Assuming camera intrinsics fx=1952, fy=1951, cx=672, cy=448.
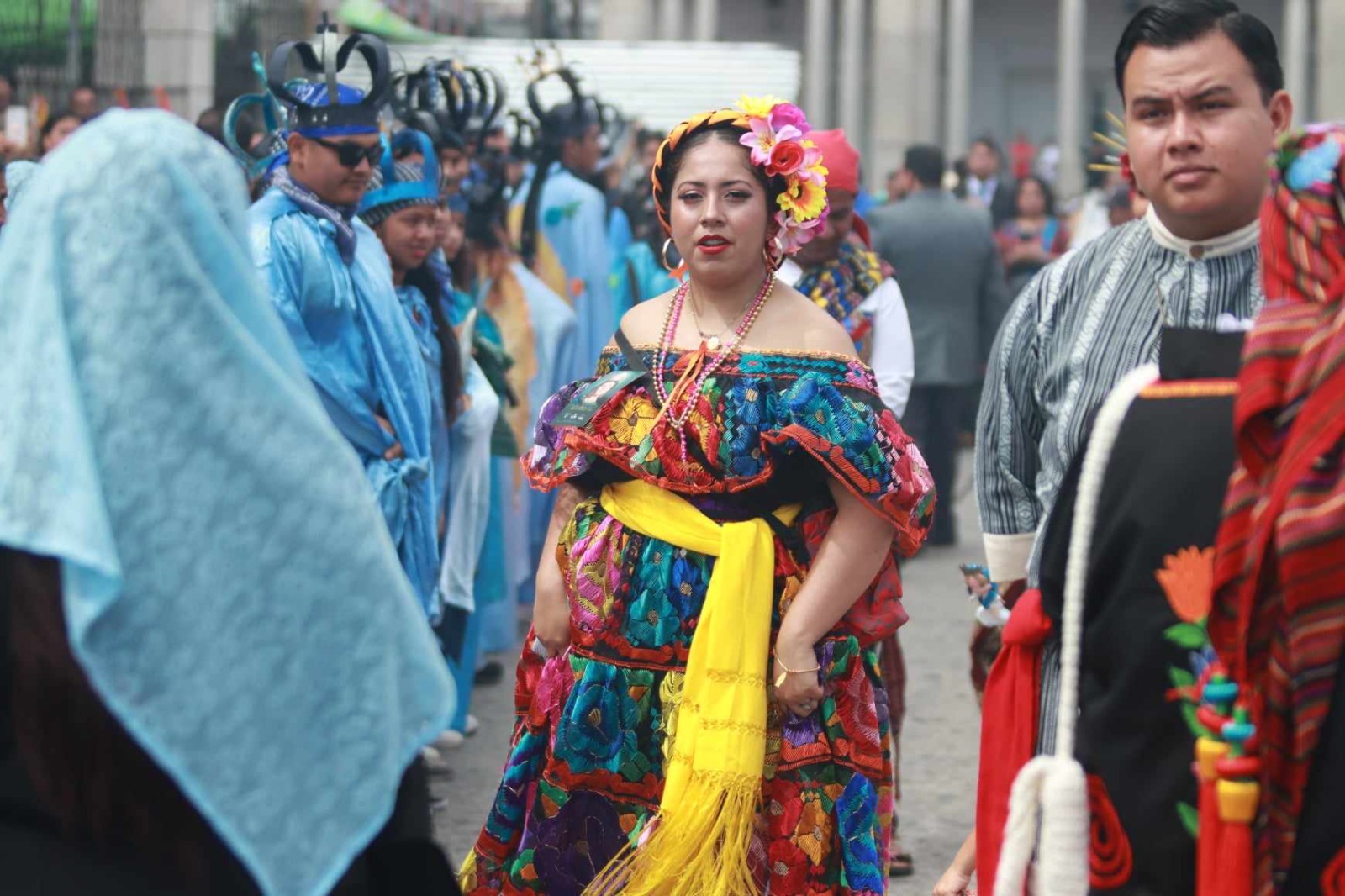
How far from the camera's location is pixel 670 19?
54125 millimetres

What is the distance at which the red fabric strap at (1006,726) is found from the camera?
293 cm

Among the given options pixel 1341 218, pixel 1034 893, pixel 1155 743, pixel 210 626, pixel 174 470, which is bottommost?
pixel 1034 893

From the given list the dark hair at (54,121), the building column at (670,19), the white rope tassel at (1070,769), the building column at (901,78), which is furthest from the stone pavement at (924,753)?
the building column at (670,19)

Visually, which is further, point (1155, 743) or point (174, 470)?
point (1155, 743)

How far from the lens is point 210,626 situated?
73.9 inches

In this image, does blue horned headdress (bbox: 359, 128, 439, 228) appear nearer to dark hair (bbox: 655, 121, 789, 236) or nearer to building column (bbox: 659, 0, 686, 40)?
dark hair (bbox: 655, 121, 789, 236)

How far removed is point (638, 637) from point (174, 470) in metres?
2.29

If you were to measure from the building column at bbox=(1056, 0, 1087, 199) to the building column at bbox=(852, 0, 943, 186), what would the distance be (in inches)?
133

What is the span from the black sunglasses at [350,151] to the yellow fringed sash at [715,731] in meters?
1.72

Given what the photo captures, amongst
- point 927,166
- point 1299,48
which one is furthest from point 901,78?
point 927,166

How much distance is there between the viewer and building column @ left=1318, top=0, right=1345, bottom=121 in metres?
47.1

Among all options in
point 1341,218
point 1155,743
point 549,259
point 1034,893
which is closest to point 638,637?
point 1034,893

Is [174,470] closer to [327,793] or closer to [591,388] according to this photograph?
[327,793]

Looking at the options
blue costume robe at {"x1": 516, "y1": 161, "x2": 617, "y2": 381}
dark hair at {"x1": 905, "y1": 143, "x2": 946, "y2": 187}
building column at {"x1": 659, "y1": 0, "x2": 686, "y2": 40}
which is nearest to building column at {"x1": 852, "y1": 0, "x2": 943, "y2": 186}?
building column at {"x1": 659, "y1": 0, "x2": 686, "y2": 40}
